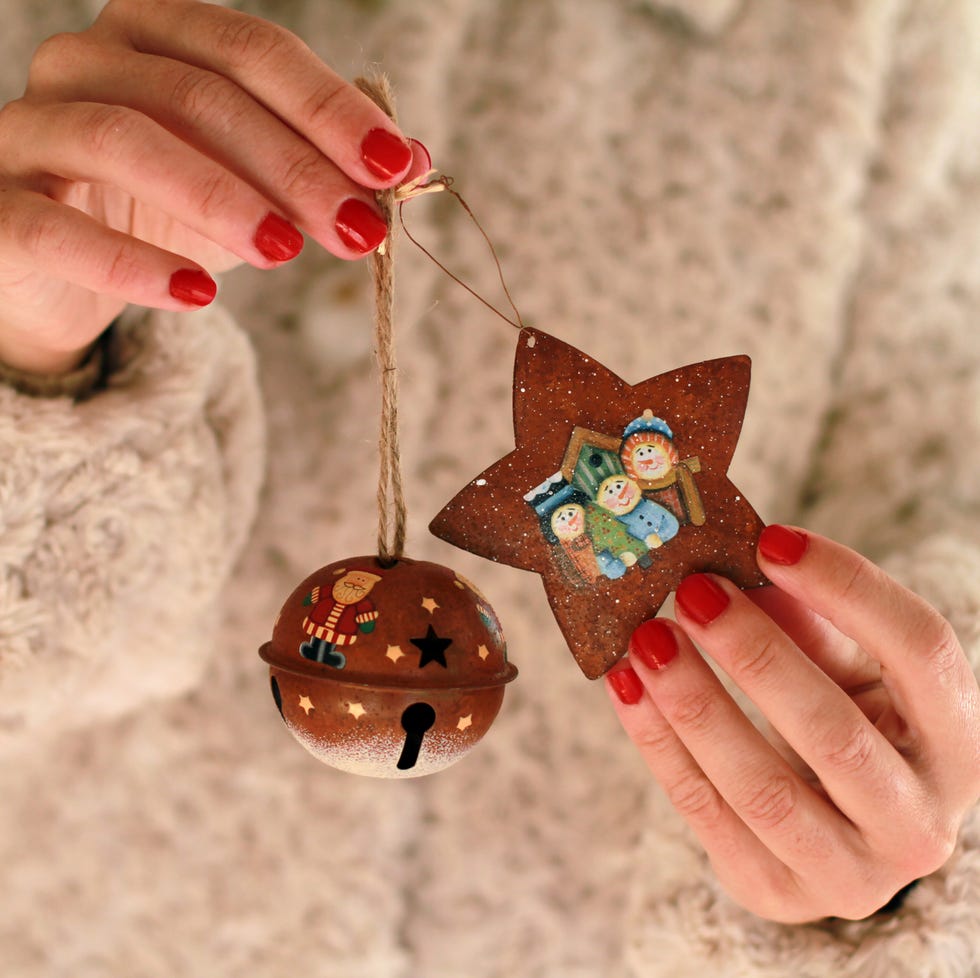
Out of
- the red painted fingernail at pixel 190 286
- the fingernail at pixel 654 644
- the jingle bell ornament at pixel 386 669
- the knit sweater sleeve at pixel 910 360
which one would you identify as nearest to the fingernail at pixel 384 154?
the red painted fingernail at pixel 190 286

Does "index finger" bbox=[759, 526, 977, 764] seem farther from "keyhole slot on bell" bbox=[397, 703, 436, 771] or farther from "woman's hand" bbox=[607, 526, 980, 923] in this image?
"keyhole slot on bell" bbox=[397, 703, 436, 771]

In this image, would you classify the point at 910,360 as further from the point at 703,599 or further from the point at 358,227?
the point at 358,227

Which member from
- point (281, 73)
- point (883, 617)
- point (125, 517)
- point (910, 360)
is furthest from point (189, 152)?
point (910, 360)

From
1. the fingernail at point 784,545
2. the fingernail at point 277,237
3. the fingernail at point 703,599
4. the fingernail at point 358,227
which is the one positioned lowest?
the fingernail at point 703,599

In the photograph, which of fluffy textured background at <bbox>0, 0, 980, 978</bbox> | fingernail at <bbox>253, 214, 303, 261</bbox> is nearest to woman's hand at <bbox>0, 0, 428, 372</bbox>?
fingernail at <bbox>253, 214, 303, 261</bbox>

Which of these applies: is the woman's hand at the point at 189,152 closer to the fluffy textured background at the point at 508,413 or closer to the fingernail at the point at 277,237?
the fingernail at the point at 277,237
